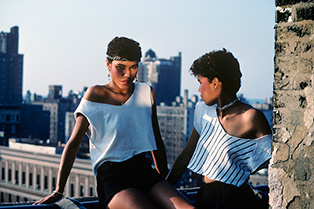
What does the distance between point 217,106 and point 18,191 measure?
4690cm

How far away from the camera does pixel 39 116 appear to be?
7381cm

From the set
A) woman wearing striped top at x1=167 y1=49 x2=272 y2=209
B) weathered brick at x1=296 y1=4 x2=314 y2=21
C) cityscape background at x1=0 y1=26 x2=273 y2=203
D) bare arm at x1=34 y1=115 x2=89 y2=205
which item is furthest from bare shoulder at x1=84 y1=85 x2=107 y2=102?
cityscape background at x1=0 y1=26 x2=273 y2=203

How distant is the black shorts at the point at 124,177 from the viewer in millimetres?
2588

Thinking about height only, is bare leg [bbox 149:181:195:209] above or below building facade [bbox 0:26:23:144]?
below

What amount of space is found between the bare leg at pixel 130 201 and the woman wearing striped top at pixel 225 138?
40 centimetres

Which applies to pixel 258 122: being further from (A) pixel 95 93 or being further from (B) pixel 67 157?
(B) pixel 67 157

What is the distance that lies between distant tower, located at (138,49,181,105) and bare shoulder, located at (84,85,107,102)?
87.6 metres

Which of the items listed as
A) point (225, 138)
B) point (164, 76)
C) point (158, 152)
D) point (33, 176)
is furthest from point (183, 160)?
point (164, 76)

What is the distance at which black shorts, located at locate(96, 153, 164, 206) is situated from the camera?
2588 mm

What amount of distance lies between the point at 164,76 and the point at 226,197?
91711 millimetres

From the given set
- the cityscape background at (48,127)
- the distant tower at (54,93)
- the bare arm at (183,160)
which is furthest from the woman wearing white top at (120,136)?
the distant tower at (54,93)

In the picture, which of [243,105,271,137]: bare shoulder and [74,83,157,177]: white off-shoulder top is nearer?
[243,105,271,137]: bare shoulder

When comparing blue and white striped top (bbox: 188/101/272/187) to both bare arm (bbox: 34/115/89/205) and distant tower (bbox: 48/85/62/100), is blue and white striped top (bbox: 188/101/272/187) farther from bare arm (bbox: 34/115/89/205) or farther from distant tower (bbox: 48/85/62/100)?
distant tower (bbox: 48/85/62/100)

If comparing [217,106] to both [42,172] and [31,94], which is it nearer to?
[42,172]
